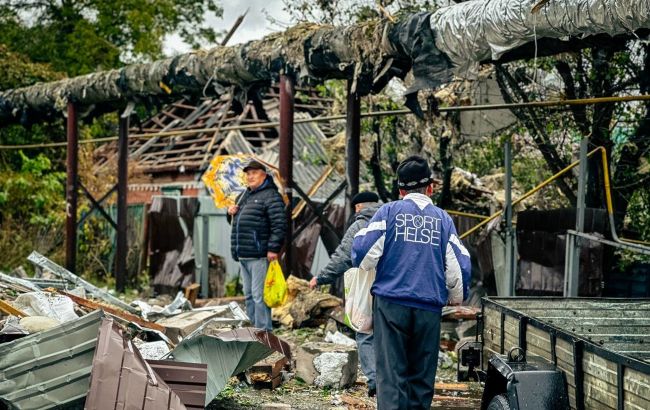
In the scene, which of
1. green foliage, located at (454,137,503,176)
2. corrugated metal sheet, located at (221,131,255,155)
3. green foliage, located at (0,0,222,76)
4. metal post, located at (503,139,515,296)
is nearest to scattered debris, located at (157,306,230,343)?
metal post, located at (503,139,515,296)

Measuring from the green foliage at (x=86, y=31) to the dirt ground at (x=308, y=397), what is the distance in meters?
25.2

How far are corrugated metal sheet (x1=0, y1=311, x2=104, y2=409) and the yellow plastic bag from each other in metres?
3.77

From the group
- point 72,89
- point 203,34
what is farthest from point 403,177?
point 203,34

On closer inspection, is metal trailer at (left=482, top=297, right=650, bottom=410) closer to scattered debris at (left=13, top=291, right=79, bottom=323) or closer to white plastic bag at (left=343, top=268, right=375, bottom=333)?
white plastic bag at (left=343, top=268, right=375, bottom=333)

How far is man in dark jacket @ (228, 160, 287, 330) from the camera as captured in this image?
974 cm

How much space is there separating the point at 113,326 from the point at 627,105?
27.2 feet

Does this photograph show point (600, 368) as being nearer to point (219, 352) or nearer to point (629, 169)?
point (219, 352)

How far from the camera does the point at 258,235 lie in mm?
9797

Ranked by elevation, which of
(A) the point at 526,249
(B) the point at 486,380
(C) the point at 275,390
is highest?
(A) the point at 526,249

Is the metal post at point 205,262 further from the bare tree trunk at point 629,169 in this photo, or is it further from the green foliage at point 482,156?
the bare tree trunk at point 629,169

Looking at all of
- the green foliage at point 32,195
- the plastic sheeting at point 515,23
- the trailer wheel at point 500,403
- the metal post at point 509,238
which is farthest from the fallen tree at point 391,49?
the green foliage at point 32,195

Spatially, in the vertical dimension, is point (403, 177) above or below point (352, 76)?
below

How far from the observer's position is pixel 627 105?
11594 mm

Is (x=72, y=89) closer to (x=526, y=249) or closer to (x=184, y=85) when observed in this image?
(x=184, y=85)
